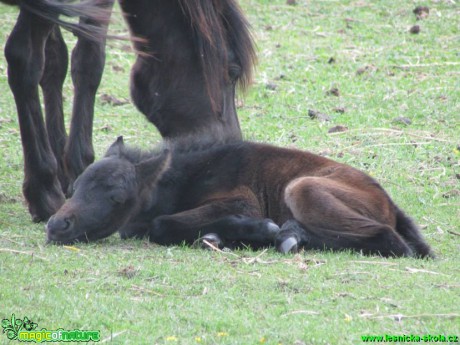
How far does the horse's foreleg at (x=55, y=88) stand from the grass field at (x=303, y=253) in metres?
0.46

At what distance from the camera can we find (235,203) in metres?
5.57

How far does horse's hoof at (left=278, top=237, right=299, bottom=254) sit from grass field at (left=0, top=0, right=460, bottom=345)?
0.36ft

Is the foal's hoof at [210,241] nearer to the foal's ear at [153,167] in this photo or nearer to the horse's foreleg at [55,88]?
the foal's ear at [153,167]

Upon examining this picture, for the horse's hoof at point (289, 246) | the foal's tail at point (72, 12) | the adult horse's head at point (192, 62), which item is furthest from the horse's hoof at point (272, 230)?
the foal's tail at point (72, 12)

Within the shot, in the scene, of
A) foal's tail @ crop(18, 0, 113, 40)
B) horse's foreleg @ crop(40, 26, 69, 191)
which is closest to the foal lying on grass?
foal's tail @ crop(18, 0, 113, 40)

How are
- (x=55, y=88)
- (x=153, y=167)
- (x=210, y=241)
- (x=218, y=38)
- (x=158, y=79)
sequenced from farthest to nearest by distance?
(x=55, y=88), (x=158, y=79), (x=218, y=38), (x=153, y=167), (x=210, y=241)

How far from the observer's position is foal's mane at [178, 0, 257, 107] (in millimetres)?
6195

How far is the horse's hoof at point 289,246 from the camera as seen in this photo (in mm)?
5172

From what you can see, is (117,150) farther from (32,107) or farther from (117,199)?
(32,107)

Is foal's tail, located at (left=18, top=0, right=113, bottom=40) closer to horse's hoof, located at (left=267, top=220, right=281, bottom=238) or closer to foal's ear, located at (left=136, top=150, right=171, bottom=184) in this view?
foal's ear, located at (left=136, top=150, right=171, bottom=184)

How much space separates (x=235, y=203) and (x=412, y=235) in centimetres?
108

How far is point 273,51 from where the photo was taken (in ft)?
37.3

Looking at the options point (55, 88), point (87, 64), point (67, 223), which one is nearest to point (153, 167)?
point (67, 223)

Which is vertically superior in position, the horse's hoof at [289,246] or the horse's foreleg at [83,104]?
the horse's foreleg at [83,104]
